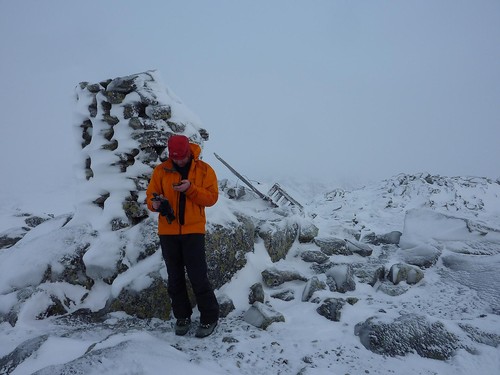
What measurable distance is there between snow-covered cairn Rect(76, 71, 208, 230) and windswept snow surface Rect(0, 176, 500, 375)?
0.86 meters

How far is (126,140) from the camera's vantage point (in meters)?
6.17

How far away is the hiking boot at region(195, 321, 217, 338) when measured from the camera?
4.28 m

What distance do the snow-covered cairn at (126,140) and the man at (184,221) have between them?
1796 millimetres

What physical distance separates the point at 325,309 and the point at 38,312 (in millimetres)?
4295

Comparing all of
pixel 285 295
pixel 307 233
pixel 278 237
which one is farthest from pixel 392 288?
pixel 307 233

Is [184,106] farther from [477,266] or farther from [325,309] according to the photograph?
[477,266]

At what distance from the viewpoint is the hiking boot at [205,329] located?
4.28m

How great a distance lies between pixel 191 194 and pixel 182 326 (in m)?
1.85

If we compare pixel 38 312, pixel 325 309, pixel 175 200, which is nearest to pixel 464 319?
pixel 325 309

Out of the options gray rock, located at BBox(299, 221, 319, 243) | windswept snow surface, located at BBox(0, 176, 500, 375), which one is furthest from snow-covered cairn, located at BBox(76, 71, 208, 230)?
gray rock, located at BBox(299, 221, 319, 243)

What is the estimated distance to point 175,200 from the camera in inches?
168

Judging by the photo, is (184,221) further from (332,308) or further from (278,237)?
(278,237)

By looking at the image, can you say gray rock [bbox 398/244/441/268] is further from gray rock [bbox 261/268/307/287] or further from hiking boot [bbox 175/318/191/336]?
hiking boot [bbox 175/318/191/336]

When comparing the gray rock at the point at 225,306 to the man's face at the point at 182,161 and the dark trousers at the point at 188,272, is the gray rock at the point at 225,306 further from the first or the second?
the man's face at the point at 182,161
